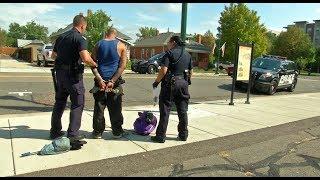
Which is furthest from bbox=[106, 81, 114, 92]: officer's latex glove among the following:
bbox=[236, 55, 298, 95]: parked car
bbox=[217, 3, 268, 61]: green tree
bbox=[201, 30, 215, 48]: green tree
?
bbox=[201, 30, 215, 48]: green tree

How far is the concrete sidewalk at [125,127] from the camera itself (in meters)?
4.90

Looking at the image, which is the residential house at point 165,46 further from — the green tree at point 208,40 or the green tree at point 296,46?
the green tree at point 208,40

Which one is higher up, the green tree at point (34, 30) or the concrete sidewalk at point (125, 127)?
the green tree at point (34, 30)

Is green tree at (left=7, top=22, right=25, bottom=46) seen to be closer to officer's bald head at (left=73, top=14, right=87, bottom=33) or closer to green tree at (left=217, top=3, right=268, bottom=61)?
green tree at (left=217, top=3, right=268, bottom=61)

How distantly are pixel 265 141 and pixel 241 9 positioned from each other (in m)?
42.5

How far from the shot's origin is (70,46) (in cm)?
543

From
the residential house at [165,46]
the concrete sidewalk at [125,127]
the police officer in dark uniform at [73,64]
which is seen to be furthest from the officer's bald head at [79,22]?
the residential house at [165,46]

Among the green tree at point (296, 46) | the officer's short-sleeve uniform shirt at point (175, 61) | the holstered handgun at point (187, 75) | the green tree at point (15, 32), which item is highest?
the green tree at point (15, 32)

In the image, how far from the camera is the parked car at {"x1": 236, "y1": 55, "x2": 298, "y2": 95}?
602 inches

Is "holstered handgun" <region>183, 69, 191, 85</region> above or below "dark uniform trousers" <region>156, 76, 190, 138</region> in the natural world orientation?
Result: above

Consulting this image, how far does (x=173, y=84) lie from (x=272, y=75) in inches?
419

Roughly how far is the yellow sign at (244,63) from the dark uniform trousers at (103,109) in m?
6.21

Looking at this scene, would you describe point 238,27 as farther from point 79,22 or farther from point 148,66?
point 79,22

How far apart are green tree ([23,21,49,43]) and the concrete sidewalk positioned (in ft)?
423
